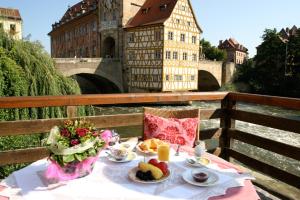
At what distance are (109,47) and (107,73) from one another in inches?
210

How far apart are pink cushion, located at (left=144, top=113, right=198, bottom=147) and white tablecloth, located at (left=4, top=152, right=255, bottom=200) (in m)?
0.85

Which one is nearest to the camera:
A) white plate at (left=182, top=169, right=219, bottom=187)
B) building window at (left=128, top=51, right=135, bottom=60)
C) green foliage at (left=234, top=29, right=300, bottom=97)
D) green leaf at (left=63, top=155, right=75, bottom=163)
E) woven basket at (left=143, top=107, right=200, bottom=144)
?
green leaf at (left=63, top=155, right=75, bottom=163)

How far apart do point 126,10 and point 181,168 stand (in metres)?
27.1

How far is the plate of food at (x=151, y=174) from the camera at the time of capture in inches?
71.2

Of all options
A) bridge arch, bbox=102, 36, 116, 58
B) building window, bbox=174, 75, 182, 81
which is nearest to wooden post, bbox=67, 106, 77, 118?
building window, bbox=174, 75, 182, 81

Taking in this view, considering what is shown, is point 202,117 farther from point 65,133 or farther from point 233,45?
point 233,45

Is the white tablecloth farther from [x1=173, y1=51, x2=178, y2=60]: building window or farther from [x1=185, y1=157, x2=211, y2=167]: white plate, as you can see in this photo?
[x1=173, y1=51, x2=178, y2=60]: building window

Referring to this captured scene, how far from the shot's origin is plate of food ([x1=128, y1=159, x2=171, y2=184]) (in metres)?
1.81

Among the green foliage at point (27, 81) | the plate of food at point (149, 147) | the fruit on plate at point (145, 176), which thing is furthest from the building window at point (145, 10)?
the fruit on plate at point (145, 176)

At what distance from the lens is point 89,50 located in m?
34.1

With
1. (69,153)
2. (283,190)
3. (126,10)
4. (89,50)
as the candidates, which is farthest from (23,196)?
(89,50)

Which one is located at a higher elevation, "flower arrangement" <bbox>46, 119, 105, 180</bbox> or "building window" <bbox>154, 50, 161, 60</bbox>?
"building window" <bbox>154, 50, 161, 60</bbox>

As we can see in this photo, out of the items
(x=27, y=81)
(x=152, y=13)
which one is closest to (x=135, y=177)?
(x=27, y=81)

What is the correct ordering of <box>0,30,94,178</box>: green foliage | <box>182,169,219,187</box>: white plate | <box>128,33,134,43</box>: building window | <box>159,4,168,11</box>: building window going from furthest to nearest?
<box>128,33,134,43</box>: building window < <box>159,4,168,11</box>: building window < <box>0,30,94,178</box>: green foliage < <box>182,169,219,187</box>: white plate
